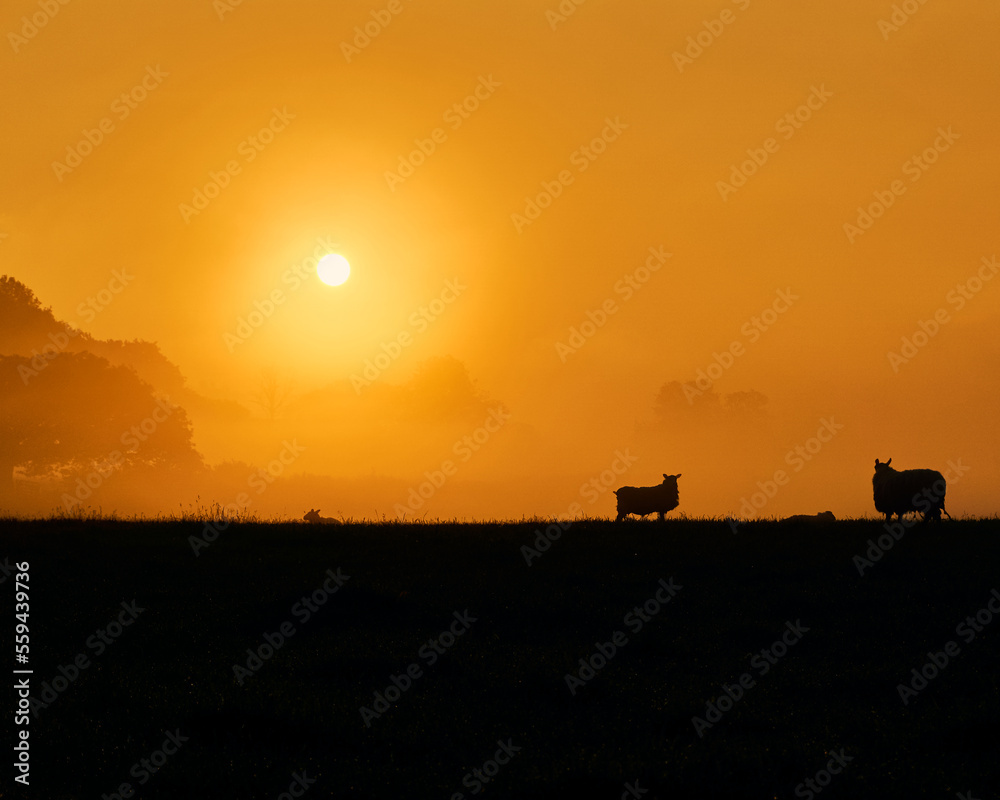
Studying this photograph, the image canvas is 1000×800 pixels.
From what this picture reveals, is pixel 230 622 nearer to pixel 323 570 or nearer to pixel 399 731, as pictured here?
pixel 323 570

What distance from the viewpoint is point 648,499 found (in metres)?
33.2

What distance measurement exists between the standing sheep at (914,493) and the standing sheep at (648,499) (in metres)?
7.66

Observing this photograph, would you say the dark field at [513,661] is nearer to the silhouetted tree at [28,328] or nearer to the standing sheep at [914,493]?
the standing sheep at [914,493]

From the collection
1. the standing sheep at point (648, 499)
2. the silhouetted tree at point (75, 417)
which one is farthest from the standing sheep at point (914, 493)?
the silhouetted tree at point (75, 417)

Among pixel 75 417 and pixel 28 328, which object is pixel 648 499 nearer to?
pixel 75 417

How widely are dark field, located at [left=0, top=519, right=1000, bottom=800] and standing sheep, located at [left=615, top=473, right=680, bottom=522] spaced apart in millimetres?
7609

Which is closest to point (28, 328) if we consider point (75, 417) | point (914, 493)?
point (75, 417)

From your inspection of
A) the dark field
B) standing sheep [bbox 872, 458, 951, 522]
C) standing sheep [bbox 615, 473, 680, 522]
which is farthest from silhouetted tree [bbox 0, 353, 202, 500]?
standing sheep [bbox 872, 458, 951, 522]

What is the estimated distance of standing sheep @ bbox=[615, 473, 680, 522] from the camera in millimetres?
33188

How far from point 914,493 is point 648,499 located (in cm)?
933

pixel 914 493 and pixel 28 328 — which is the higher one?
pixel 28 328

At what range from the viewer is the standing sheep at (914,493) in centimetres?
2652

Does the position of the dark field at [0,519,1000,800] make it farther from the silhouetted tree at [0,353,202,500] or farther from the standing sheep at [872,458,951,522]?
the silhouetted tree at [0,353,202,500]

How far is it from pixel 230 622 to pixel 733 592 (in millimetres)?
10432
